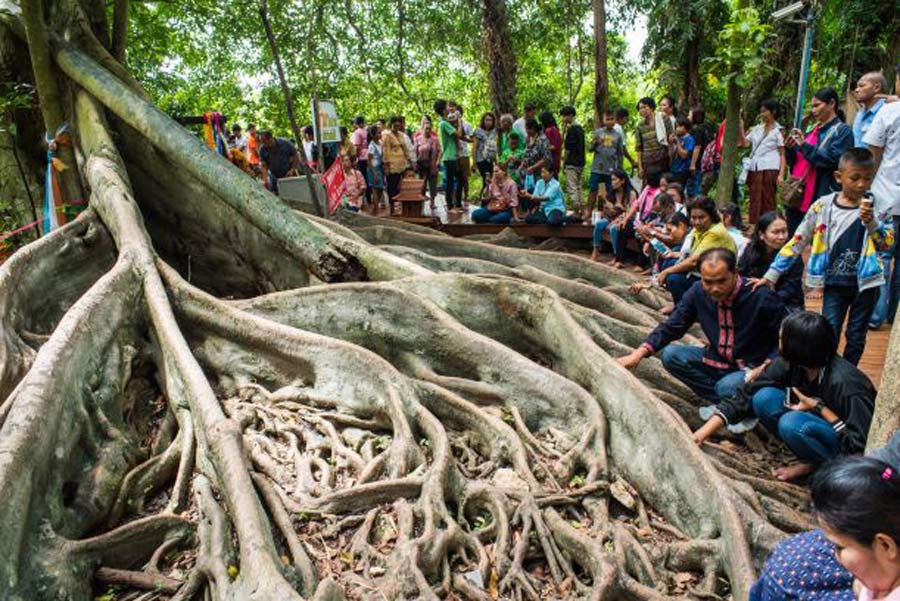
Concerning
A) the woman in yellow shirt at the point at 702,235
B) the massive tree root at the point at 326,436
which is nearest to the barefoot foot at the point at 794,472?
the massive tree root at the point at 326,436

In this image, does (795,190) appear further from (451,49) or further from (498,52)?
(451,49)

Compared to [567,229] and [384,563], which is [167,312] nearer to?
[384,563]

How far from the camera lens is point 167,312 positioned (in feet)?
14.7

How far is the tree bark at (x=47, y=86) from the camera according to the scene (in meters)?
5.92

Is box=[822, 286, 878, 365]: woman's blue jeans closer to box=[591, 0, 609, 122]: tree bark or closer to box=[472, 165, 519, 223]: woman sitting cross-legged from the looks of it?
box=[472, 165, 519, 223]: woman sitting cross-legged

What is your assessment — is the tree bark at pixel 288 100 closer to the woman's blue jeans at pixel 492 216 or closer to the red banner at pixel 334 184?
the red banner at pixel 334 184

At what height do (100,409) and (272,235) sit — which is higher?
(272,235)

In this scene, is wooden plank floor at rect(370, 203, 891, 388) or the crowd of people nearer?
the crowd of people

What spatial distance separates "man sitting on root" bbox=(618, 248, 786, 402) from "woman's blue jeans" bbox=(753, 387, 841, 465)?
0.34m

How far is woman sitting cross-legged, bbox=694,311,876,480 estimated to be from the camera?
139 inches

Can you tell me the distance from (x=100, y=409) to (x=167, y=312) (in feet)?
2.43

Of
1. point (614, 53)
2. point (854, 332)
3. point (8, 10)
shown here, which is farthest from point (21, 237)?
point (614, 53)

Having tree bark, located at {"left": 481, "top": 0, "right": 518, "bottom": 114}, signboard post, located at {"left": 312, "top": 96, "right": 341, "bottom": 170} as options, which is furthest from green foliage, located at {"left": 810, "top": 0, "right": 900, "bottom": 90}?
signboard post, located at {"left": 312, "top": 96, "right": 341, "bottom": 170}

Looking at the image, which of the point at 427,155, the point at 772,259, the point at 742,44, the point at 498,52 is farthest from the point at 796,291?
the point at 498,52
